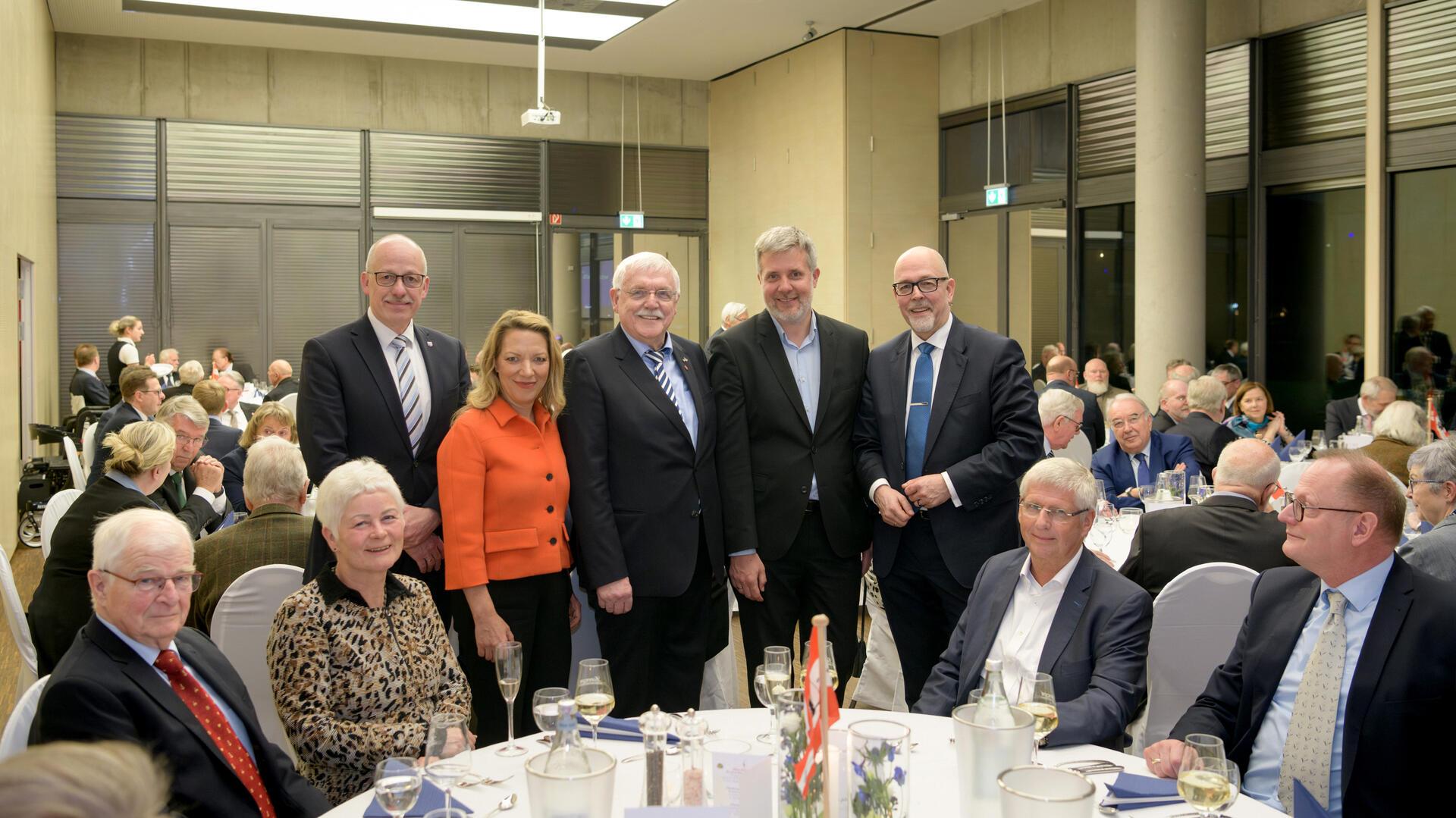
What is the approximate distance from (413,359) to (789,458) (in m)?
1.30

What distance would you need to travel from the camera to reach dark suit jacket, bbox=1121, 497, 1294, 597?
3.75 m

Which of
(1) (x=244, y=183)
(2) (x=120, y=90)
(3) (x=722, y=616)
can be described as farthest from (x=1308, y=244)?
(2) (x=120, y=90)

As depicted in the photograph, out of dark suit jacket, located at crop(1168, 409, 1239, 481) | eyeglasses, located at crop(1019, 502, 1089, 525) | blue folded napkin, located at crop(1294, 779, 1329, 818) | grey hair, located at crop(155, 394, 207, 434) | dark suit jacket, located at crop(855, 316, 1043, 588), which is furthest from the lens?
dark suit jacket, located at crop(1168, 409, 1239, 481)

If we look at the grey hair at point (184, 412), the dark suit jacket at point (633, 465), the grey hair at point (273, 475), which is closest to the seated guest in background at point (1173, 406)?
the dark suit jacket at point (633, 465)

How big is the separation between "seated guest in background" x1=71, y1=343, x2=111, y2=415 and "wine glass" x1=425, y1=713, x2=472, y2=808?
35.7 ft

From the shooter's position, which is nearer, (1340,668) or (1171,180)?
(1340,668)

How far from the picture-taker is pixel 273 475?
402 centimetres

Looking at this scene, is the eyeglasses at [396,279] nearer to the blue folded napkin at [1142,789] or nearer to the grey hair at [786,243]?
the grey hair at [786,243]

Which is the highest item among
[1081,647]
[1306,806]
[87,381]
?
[87,381]

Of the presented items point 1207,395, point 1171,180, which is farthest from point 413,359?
point 1171,180

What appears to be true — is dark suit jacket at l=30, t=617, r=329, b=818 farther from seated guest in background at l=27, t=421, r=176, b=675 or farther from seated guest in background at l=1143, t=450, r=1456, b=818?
seated guest in background at l=1143, t=450, r=1456, b=818

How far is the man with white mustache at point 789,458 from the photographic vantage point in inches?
157

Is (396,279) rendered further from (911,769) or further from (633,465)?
(911,769)

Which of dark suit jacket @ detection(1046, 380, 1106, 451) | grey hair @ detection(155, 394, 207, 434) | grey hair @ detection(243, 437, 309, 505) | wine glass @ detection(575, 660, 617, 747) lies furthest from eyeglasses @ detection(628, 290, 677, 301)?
dark suit jacket @ detection(1046, 380, 1106, 451)
